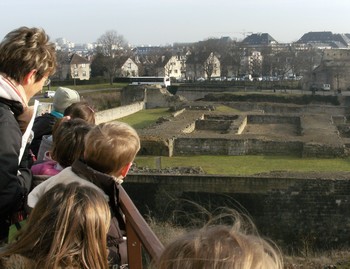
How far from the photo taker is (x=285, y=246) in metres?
13.3

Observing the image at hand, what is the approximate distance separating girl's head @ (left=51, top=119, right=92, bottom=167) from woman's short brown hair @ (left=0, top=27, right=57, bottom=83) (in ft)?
1.47

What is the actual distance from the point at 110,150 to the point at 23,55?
3.18ft

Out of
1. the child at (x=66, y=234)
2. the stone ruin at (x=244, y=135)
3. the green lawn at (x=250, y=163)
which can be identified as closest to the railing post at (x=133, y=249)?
the child at (x=66, y=234)

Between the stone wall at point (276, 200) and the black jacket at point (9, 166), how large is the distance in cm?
1010

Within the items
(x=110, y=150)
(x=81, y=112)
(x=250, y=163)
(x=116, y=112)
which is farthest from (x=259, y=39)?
(x=110, y=150)

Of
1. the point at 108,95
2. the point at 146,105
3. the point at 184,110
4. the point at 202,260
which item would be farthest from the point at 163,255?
the point at 108,95

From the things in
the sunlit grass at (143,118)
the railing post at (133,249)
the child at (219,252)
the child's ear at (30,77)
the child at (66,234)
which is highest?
the child's ear at (30,77)

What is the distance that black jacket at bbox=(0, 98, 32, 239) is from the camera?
9.44 feet

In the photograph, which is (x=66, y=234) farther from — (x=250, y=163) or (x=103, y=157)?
(x=250, y=163)

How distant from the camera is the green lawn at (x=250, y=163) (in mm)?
17094

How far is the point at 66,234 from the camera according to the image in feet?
7.42

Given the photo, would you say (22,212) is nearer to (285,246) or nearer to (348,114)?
(285,246)

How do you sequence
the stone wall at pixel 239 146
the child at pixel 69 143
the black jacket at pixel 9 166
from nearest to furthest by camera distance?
the black jacket at pixel 9 166
the child at pixel 69 143
the stone wall at pixel 239 146

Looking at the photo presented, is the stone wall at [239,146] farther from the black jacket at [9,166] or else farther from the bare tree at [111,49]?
the bare tree at [111,49]
